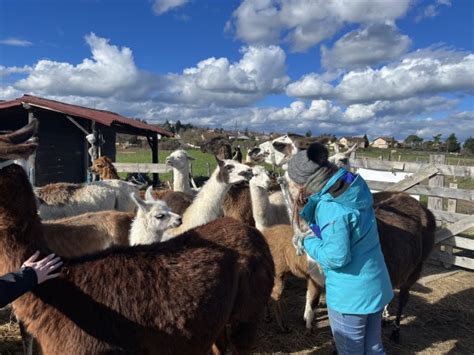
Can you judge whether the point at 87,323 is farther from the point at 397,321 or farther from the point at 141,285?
the point at 397,321

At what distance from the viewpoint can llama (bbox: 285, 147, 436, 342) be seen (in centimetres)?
377

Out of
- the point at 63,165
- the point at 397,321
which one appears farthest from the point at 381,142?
the point at 397,321

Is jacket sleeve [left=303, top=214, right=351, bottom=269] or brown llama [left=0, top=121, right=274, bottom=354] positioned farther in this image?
jacket sleeve [left=303, top=214, right=351, bottom=269]

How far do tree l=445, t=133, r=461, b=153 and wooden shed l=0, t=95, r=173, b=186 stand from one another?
50116 mm

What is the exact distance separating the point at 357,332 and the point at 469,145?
190ft

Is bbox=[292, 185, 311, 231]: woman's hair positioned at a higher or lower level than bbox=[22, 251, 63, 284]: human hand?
higher

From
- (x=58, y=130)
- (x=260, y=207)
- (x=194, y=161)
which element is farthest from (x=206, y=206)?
(x=194, y=161)

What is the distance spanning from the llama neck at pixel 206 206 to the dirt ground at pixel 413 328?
142 cm

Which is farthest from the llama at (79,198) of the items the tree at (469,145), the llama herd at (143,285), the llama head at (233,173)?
the tree at (469,145)

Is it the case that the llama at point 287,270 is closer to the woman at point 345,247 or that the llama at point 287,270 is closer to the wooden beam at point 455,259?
the woman at point 345,247

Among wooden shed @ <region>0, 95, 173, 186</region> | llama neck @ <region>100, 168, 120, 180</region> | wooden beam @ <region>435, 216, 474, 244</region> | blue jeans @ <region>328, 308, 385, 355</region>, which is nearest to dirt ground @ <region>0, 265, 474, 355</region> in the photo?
wooden beam @ <region>435, 216, 474, 244</region>

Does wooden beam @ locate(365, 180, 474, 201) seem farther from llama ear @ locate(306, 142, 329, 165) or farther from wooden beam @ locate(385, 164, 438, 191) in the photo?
llama ear @ locate(306, 142, 329, 165)

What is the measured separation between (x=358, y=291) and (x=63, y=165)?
41.5 feet

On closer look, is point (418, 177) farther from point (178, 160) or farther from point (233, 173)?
point (178, 160)
